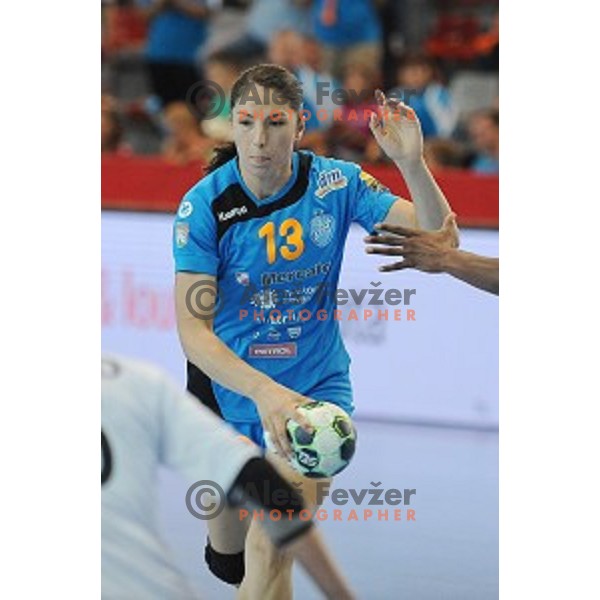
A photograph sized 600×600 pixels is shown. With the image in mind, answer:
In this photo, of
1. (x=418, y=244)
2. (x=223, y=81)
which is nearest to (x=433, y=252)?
(x=418, y=244)

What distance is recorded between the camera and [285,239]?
3766mm

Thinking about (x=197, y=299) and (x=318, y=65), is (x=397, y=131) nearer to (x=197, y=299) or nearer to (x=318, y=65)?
(x=318, y=65)

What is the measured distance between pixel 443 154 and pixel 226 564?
4.15 ft

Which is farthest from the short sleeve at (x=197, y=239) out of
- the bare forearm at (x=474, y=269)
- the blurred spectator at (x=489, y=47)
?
the blurred spectator at (x=489, y=47)

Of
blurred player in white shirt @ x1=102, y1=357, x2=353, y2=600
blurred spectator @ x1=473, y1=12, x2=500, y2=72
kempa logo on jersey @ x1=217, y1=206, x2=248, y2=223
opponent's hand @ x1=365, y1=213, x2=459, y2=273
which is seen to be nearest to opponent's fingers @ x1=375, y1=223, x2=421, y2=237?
opponent's hand @ x1=365, y1=213, x2=459, y2=273

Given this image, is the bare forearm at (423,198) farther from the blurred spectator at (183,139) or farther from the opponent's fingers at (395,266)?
the blurred spectator at (183,139)

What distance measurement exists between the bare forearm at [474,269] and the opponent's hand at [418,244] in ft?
0.06

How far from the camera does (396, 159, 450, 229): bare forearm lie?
3779 millimetres

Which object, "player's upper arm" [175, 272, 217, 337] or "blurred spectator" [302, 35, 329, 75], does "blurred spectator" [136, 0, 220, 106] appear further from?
"player's upper arm" [175, 272, 217, 337]

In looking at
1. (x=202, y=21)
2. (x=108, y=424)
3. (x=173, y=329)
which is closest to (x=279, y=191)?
(x=173, y=329)

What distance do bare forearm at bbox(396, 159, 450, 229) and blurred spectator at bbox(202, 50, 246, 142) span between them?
1.54 feet

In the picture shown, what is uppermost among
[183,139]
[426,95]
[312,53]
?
[312,53]
